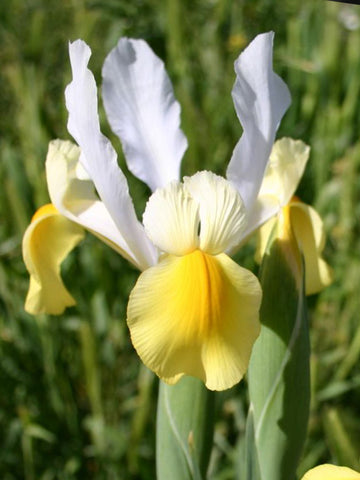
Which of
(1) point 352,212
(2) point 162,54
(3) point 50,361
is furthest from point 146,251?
(2) point 162,54

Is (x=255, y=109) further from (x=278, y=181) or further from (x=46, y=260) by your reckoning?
(x=46, y=260)

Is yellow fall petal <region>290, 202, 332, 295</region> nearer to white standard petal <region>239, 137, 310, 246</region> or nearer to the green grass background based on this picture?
white standard petal <region>239, 137, 310, 246</region>

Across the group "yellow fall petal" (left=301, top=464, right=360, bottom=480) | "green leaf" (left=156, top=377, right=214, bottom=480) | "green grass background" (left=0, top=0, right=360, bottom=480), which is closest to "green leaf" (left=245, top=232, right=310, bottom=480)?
"green leaf" (left=156, top=377, right=214, bottom=480)

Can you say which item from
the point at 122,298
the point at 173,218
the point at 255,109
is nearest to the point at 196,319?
the point at 173,218

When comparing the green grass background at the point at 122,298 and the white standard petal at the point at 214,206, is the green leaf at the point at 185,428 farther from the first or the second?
the green grass background at the point at 122,298

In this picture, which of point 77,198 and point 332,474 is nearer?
point 332,474

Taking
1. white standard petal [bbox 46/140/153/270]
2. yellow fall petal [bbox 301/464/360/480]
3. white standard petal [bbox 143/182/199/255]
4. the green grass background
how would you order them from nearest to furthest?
1. yellow fall petal [bbox 301/464/360/480]
2. white standard petal [bbox 143/182/199/255]
3. white standard petal [bbox 46/140/153/270]
4. the green grass background

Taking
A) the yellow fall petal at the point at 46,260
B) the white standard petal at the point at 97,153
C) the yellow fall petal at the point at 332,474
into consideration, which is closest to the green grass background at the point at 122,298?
the yellow fall petal at the point at 46,260
